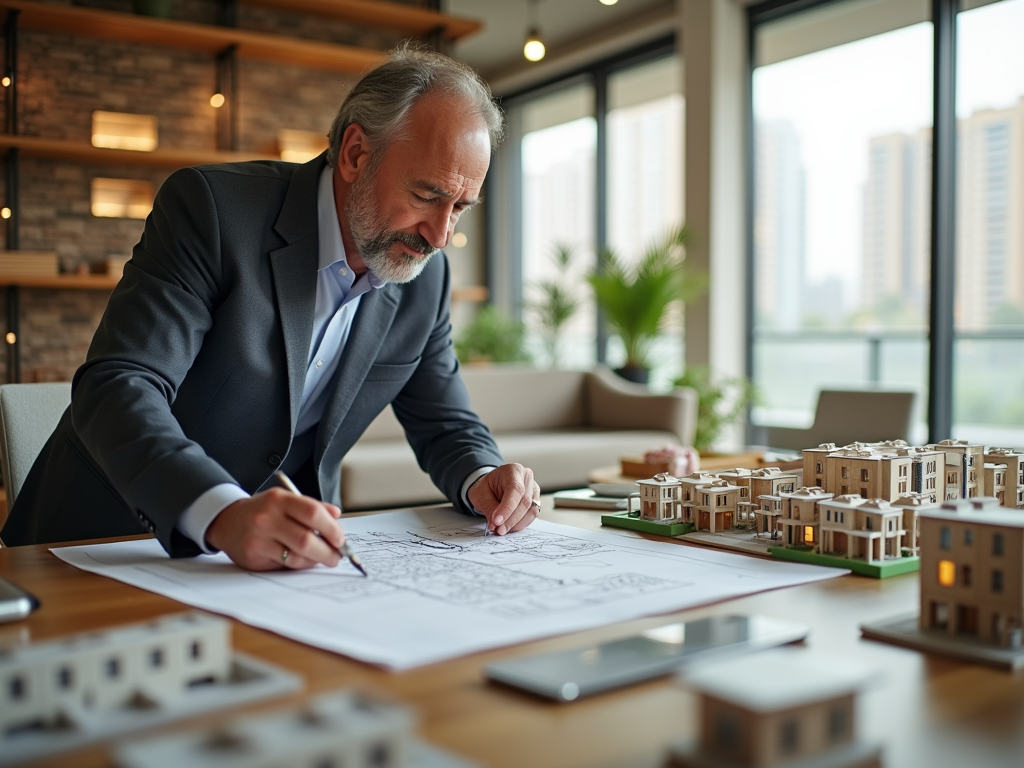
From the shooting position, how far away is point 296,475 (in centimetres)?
175

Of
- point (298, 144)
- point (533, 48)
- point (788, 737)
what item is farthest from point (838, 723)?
point (298, 144)

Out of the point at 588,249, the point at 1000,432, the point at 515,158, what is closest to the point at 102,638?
the point at 1000,432

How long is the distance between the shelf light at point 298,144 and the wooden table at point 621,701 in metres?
5.75

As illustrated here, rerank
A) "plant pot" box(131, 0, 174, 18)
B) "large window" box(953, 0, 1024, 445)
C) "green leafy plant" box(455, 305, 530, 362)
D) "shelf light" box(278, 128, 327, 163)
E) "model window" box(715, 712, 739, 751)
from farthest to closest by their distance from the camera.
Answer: "green leafy plant" box(455, 305, 530, 362)
"shelf light" box(278, 128, 327, 163)
"plant pot" box(131, 0, 174, 18)
"large window" box(953, 0, 1024, 445)
"model window" box(715, 712, 739, 751)

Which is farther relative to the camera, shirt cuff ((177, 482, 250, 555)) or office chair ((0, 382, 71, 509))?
office chair ((0, 382, 71, 509))

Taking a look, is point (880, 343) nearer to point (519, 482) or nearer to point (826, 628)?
point (519, 482)

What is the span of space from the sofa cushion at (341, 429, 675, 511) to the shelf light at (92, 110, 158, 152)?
3.01 metres

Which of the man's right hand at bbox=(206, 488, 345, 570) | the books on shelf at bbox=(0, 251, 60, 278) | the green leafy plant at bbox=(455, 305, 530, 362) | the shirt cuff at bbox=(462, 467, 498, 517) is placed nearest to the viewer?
the man's right hand at bbox=(206, 488, 345, 570)

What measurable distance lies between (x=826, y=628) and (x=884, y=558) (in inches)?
10.7

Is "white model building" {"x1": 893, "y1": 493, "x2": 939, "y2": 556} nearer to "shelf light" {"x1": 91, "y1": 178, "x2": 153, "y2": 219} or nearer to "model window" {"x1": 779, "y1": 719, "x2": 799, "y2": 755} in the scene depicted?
"model window" {"x1": 779, "y1": 719, "x2": 799, "y2": 755}

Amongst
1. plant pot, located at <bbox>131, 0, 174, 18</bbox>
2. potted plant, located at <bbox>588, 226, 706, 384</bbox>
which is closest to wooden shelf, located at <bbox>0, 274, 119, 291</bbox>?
plant pot, located at <bbox>131, 0, 174, 18</bbox>

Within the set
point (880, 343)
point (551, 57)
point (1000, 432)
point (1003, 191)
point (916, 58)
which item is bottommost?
point (1000, 432)

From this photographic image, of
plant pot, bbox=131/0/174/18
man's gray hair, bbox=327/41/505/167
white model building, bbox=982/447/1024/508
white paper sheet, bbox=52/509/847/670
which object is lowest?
white paper sheet, bbox=52/509/847/670

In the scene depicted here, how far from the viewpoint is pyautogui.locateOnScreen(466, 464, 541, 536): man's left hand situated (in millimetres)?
1355
